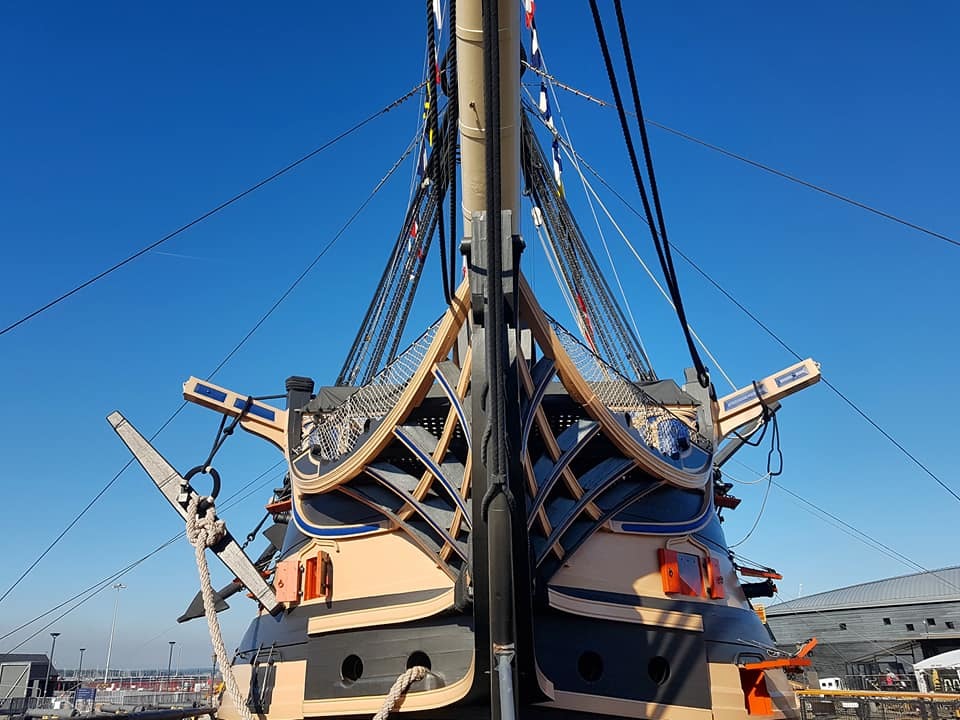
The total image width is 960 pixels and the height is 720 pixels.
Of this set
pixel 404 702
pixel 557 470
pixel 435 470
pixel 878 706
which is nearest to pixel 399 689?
pixel 404 702

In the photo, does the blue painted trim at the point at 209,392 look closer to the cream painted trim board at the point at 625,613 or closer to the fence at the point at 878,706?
the cream painted trim board at the point at 625,613

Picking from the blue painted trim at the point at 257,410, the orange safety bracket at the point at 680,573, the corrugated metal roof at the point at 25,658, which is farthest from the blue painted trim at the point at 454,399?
the corrugated metal roof at the point at 25,658

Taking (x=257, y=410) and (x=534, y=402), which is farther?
(x=257, y=410)

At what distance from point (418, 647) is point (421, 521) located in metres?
1.39

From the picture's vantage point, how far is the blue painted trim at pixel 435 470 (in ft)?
25.0

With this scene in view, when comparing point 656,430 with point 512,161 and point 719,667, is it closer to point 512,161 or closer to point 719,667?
point 719,667

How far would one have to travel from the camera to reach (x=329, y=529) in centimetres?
891

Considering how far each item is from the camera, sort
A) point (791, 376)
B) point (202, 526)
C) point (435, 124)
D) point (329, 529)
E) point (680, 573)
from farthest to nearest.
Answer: point (791, 376) → point (329, 529) → point (202, 526) → point (680, 573) → point (435, 124)

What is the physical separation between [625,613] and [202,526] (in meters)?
4.94

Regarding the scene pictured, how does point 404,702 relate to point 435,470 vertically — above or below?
below

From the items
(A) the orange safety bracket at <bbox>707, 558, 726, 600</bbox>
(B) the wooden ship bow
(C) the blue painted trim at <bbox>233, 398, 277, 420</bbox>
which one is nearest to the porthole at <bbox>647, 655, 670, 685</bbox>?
(B) the wooden ship bow

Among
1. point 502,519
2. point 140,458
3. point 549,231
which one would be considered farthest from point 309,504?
point 549,231

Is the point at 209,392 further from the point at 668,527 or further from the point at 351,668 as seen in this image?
the point at 668,527

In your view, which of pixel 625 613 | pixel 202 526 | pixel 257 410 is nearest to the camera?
pixel 625 613
